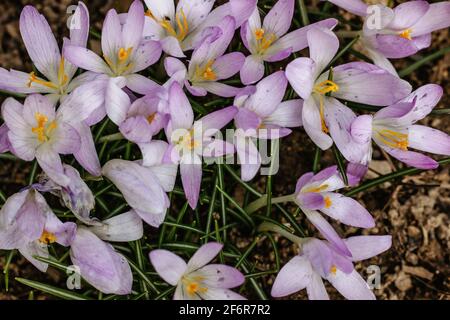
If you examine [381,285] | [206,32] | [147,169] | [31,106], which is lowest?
[381,285]

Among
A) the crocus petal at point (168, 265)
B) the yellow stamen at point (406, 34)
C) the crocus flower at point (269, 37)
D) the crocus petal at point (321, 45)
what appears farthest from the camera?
the yellow stamen at point (406, 34)

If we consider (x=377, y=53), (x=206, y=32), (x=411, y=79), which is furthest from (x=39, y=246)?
(x=411, y=79)

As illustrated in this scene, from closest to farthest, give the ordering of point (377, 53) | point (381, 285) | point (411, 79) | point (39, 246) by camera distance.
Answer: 1. point (39, 246)
2. point (377, 53)
3. point (381, 285)
4. point (411, 79)

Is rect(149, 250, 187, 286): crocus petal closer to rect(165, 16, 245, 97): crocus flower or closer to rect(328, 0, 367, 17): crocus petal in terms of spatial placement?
rect(165, 16, 245, 97): crocus flower

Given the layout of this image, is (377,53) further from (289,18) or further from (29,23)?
(29,23)

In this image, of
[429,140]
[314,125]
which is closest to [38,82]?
[314,125]

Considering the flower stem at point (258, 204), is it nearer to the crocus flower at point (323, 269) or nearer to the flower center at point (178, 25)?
the crocus flower at point (323, 269)

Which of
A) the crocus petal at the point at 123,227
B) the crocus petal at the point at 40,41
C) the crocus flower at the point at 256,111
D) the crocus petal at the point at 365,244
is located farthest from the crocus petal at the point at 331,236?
the crocus petal at the point at 40,41
